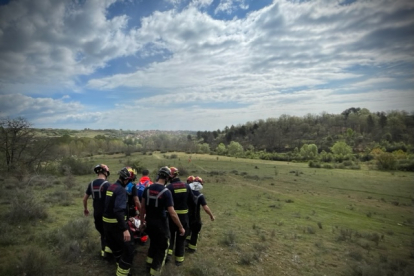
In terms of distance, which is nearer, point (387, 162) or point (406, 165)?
point (406, 165)

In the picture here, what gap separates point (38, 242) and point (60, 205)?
623 centimetres

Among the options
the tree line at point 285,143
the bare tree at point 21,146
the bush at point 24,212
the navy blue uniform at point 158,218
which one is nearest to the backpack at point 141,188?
the navy blue uniform at point 158,218

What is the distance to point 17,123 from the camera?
910 inches

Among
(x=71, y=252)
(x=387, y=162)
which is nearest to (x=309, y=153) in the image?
(x=387, y=162)

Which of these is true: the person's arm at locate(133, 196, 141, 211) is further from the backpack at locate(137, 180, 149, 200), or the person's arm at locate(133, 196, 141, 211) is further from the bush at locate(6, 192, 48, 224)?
the bush at locate(6, 192, 48, 224)

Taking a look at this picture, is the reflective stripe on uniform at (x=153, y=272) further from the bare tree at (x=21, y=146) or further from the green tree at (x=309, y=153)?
the green tree at (x=309, y=153)

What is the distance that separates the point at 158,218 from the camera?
5.44 meters

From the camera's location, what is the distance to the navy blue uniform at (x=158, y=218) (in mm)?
5395

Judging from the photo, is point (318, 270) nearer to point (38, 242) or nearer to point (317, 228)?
point (317, 228)

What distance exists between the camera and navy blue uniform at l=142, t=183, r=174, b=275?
539cm

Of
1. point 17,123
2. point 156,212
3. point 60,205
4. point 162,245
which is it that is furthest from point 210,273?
point 17,123

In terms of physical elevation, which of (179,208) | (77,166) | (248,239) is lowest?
(248,239)

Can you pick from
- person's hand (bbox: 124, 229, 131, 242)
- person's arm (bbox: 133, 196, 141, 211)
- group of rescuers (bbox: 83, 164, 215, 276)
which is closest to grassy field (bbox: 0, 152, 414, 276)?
group of rescuers (bbox: 83, 164, 215, 276)

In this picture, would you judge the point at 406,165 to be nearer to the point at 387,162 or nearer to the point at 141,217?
the point at 387,162
